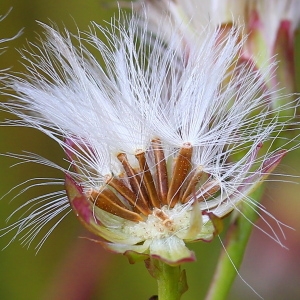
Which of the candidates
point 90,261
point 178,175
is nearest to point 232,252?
point 178,175

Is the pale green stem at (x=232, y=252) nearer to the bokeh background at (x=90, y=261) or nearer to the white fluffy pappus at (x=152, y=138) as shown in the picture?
the white fluffy pappus at (x=152, y=138)

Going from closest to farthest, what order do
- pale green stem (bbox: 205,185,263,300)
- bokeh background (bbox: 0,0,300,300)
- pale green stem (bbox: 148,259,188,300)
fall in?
pale green stem (bbox: 148,259,188,300)
pale green stem (bbox: 205,185,263,300)
bokeh background (bbox: 0,0,300,300)

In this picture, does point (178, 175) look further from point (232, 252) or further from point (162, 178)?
point (232, 252)

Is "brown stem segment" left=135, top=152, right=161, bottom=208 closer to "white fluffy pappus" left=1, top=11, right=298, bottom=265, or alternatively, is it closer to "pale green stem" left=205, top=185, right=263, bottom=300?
"white fluffy pappus" left=1, top=11, right=298, bottom=265

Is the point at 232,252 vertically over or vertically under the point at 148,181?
under

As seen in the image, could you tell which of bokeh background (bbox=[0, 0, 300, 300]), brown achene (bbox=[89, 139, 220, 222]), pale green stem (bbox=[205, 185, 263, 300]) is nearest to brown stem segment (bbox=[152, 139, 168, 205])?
brown achene (bbox=[89, 139, 220, 222])
